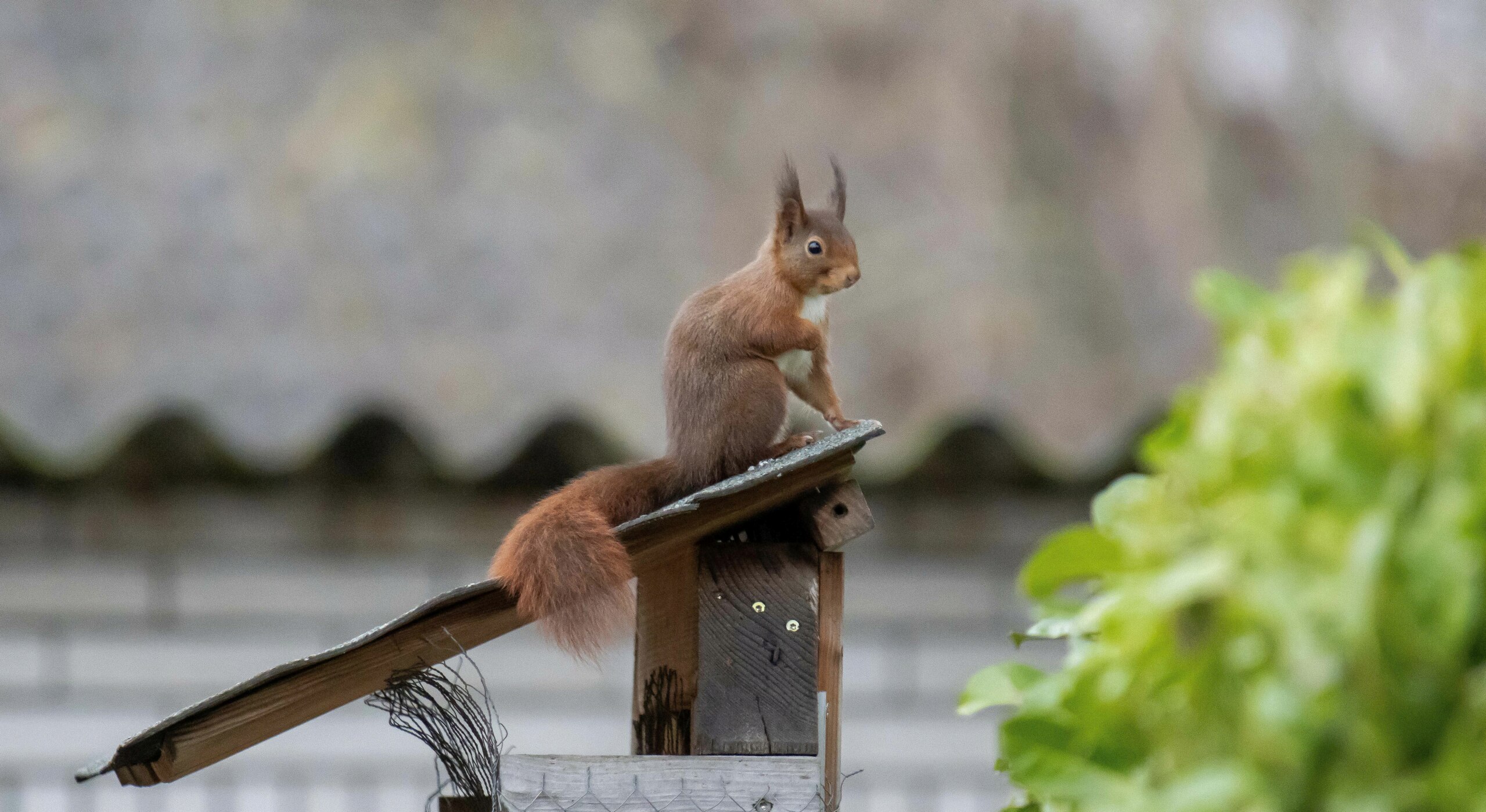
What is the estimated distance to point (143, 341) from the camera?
2451 mm

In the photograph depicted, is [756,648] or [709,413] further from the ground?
[709,413]

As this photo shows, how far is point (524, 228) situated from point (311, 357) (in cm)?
45

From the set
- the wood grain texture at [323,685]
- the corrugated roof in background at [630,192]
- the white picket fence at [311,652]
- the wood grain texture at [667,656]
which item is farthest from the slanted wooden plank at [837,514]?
the white picket fence at [311,652]

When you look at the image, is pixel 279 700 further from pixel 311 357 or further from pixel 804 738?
pixel 311 357

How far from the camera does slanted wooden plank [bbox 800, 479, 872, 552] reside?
3.94 ft

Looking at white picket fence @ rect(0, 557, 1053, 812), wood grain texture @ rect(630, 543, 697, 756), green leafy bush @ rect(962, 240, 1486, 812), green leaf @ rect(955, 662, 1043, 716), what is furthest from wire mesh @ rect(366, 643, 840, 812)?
white picket fence @ rect(0, 557, 1053, 812)

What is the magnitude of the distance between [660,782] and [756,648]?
A: 14 cm

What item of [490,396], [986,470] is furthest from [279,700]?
[986,470]

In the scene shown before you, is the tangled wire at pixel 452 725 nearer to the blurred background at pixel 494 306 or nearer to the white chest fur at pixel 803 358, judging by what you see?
the white chest fur at pixel 803 358

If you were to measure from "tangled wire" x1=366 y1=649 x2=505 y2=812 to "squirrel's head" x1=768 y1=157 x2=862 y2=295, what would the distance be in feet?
1.63

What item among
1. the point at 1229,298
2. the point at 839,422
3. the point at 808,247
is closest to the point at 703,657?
the point at 839,422

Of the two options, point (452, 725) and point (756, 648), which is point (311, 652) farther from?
point (756, 648)

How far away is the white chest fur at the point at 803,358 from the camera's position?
1408 mm

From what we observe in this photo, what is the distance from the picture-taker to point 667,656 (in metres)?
1.28
